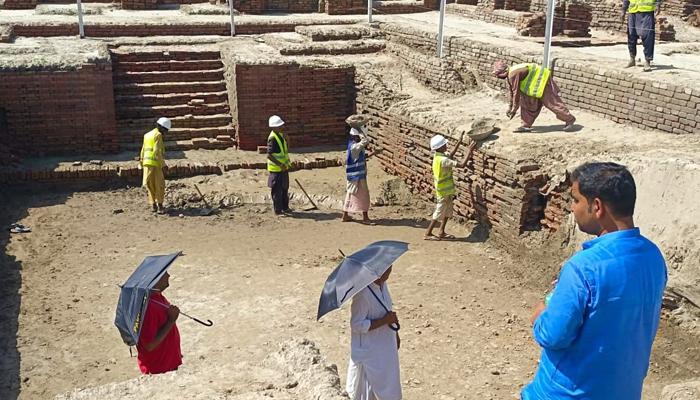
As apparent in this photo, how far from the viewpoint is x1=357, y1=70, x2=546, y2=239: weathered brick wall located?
25.8 feet

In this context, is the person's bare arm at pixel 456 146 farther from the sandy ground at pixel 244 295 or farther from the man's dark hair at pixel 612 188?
the man's dark hair at pixel 612 188

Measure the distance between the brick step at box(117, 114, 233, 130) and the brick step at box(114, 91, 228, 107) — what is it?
308 mm

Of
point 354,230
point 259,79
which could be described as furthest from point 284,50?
point 354,230

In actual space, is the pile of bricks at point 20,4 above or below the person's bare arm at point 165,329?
above

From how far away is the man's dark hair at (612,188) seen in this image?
8.45 feet

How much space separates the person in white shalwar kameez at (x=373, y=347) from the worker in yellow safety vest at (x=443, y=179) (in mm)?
4051

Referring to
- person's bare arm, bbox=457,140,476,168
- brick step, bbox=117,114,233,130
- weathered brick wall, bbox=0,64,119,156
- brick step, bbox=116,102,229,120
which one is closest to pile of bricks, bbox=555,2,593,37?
person's bare arm, bbox=457,140,476,168

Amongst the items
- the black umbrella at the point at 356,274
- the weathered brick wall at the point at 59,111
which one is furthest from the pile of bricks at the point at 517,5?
the black umbrella at the point at 356,274

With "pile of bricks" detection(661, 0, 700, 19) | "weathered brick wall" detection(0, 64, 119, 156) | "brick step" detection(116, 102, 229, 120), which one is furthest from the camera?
"pile of bricks" detection(661, 0, 700, 19)

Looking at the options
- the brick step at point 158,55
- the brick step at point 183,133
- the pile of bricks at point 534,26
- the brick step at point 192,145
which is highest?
the pile of bricks at point 534,26

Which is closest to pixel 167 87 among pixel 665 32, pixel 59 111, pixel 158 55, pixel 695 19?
pixel 158 55

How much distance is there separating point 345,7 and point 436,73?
6.06 metres

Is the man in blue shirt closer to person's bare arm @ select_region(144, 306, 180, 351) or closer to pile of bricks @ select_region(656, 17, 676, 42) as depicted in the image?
person's bare arm @ select_region(144, 306, 180, 351)

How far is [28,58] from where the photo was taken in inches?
443
